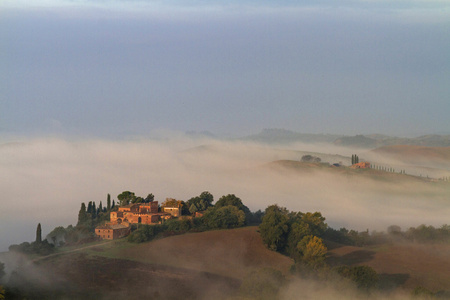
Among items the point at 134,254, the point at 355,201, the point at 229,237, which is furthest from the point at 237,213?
the point at 355,201

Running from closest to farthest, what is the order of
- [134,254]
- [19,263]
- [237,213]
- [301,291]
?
1. [301,291]
2. [19,263]
3. [134,254]
4. [237,213]

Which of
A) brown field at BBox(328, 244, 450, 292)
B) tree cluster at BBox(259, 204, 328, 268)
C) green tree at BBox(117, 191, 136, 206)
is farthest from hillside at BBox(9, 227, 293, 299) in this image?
green tree at BBox(117, 191, 136, 206)

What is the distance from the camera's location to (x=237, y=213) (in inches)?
4250

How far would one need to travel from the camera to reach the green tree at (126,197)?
118m

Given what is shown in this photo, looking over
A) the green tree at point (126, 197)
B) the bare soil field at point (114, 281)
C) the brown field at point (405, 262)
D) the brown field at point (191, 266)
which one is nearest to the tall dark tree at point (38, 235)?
the brown field at point (191, 266)

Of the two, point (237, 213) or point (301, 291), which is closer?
point (301, 291)

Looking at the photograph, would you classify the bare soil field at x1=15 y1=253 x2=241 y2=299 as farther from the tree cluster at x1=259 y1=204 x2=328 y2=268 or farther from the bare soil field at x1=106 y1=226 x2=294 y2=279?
the tree cluster at x1=259 y1=204 x2=328 y2=268

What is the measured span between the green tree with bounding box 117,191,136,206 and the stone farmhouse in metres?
4.20

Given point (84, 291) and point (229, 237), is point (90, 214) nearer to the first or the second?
point (229, 237)

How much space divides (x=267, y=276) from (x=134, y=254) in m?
24.9

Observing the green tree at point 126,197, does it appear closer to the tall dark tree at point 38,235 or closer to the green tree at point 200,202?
the green tree at point 200,202

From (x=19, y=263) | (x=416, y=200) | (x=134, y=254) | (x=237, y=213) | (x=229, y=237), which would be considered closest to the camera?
(x=19, y=263)

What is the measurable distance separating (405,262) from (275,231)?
19.6 meters

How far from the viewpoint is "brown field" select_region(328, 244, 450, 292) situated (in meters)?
83.8
